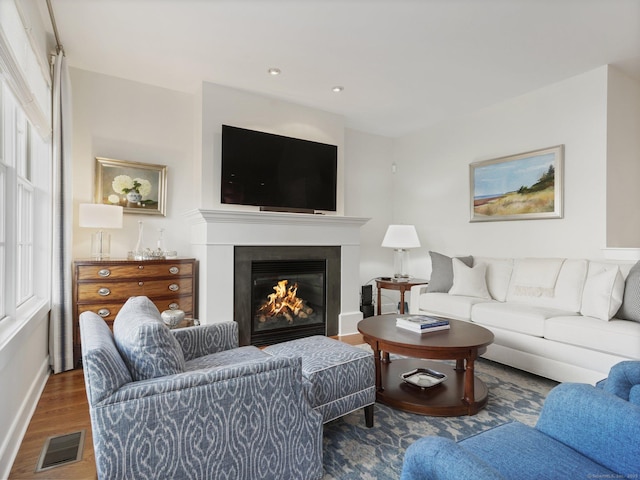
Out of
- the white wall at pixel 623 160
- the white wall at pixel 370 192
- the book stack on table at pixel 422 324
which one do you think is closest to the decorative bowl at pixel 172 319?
the book stack on table at pixel 422 324

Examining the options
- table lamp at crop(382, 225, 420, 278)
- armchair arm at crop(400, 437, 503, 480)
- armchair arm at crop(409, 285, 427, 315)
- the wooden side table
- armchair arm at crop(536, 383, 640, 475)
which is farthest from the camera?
table lamp at crop(382, 225, 420, 278)

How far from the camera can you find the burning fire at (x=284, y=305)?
12.4 feet

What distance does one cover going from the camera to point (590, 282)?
111 inches

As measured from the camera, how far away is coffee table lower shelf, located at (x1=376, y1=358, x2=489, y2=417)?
2.15 metres

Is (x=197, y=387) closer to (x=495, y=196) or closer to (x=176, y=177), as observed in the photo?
(x=176, y=177)

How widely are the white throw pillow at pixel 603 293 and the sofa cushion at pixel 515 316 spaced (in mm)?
197

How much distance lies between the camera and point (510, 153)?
3910 mm

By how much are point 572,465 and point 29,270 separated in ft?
10.7

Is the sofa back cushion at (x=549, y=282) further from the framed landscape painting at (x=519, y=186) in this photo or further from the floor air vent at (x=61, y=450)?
the floor air vent at (x=61, y=450)

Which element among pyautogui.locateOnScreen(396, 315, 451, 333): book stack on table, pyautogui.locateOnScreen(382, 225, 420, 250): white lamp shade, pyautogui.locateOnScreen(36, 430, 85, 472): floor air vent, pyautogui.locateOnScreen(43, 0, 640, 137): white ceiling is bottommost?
pyautogui.locateOnScreen(36, 430, 85, 472): floor air vent

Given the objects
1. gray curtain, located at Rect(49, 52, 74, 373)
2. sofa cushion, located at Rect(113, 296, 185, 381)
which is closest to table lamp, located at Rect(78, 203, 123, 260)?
gray curtain, located at Rect(49, 52, 74, 373)

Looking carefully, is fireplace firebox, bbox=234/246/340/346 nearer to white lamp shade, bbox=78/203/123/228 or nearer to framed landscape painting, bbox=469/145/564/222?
white lamp shade, bbox=78/203/123/228

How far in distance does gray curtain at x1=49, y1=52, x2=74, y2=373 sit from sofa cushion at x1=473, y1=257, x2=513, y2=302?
3835 millimetres

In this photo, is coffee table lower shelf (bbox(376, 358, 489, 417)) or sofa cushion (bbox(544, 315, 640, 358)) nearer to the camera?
coffee table lower shelf (bbox(376, 358, 489, 417))
